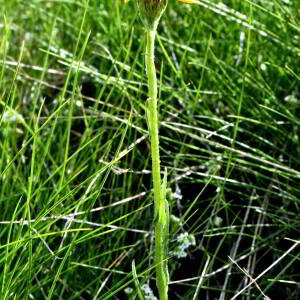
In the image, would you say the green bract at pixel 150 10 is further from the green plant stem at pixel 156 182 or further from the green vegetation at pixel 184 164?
the green vegetation at pixel 184 164

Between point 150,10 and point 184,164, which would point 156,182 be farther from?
point 184,164

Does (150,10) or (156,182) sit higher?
(150,10)

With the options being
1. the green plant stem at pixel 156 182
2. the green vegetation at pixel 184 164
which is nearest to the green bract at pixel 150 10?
the green plant stem at pixel 156 182

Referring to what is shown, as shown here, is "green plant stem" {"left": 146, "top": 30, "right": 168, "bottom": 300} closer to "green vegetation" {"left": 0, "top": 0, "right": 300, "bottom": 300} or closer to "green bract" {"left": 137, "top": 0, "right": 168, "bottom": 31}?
"green bract" {"left": 137, "top": 0, "right": 168, "bottom": 31}

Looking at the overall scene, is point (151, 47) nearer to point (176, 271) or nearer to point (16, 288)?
point (16, 288)

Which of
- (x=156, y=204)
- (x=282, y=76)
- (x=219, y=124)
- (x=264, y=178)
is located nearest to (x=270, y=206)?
(x=264, y=178)

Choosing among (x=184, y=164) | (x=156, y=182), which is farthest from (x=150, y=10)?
(x=184, y=164)
